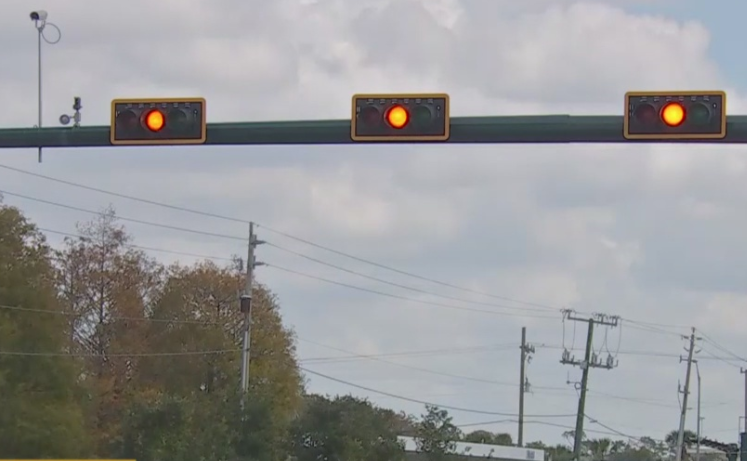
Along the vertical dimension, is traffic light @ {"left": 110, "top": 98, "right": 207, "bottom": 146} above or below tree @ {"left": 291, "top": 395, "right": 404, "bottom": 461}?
above

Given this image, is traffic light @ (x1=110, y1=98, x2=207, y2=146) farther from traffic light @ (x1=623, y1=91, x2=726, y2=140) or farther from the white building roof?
the white building roof

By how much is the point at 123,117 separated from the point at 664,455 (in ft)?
385

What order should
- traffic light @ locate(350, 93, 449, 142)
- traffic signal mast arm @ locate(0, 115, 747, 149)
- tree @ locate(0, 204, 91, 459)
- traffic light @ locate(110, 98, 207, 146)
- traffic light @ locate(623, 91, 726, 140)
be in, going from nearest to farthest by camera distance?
traffic light @ locate(623, 91, 726, 140)
traffic signal mast arm @ locate(0, 115, 747, 149)
traffic light @ locate(350, 93, 449, 142)
traffic light @ locate(110, 98, 207, 146)
tree @ locate(0, 204, 91, 459)

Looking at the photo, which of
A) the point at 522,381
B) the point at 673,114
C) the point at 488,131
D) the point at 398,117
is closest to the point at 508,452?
the point at 522,381

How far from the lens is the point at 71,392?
60.3m

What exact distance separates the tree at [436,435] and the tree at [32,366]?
13806mm

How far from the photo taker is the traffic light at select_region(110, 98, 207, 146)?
18297 mm

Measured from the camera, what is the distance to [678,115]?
17.2 m

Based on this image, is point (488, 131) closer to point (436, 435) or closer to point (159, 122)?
point (159, 122)

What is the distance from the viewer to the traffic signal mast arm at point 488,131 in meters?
17.6

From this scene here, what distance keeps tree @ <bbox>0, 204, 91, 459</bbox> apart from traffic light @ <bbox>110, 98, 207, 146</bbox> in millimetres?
39818

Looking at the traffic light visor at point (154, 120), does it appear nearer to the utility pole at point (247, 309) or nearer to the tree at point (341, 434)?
the tree at point (341, 434)

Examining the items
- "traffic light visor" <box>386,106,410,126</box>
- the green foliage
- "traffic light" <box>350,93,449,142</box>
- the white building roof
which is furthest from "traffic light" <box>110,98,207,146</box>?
the white building roof

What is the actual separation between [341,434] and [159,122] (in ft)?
106
